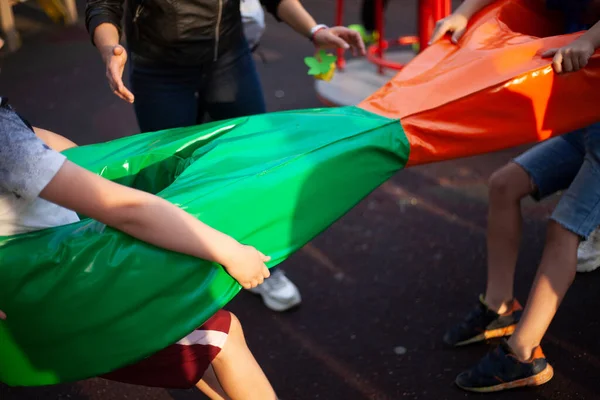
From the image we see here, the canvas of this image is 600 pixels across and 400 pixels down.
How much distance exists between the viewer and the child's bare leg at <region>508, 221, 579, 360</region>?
7.37 feet

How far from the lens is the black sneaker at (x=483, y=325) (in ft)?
8.67

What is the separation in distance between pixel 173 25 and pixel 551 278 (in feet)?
5.19

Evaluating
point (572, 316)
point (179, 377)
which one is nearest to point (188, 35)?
point (179, 377)

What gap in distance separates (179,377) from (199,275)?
1.10 ft

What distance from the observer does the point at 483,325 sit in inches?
105

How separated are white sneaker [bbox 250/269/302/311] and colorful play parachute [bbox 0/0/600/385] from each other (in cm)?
106

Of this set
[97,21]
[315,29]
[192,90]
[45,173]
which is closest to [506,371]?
[315,29]

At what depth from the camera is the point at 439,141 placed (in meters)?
2.12

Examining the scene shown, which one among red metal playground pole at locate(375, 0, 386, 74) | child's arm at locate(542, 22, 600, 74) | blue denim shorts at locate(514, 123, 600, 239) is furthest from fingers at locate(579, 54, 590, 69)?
red metal playground pole at locate(375, 0, 386, 74)

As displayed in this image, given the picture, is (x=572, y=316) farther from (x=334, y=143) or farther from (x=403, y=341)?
(x=334, y=143)

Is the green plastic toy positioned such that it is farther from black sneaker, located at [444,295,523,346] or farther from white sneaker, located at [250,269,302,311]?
black sneaker, located at [444,295,523,346]

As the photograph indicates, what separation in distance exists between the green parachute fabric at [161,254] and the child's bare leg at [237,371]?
0.62 feet

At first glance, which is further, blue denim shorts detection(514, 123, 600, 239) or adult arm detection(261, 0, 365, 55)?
adult arm detection(261, 0, 365, 55)

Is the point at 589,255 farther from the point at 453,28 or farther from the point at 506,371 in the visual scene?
the point at 453,28
